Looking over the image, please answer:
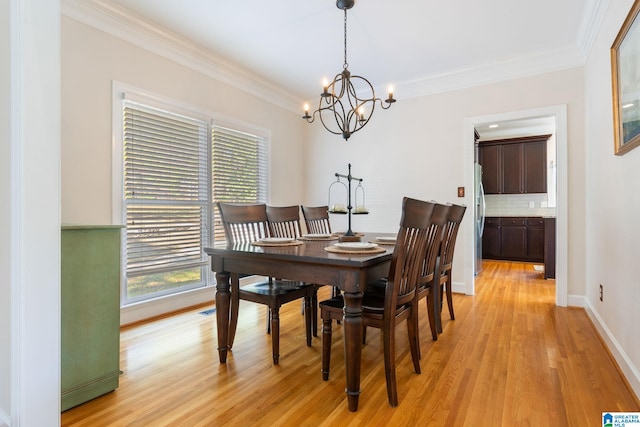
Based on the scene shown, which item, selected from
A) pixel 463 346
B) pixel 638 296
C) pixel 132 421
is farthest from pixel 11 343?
pixel 638 296

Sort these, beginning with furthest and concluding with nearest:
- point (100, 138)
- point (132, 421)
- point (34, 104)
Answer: point (100, 138), point (132, 421), point (34, 104)

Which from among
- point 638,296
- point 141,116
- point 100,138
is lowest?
point 638,296

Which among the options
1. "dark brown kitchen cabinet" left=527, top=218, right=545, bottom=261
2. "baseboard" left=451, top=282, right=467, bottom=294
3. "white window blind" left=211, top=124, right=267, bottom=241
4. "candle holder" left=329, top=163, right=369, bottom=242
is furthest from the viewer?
"dark brown kitchen cabinet" left=527, top=218, right=545, bottom=261

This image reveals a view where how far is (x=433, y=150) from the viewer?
4.19m

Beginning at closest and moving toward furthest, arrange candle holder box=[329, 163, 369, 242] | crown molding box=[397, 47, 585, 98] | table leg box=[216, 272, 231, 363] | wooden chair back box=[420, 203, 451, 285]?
wooden chair back box=[420, 203, 451, 285], table leg box=[216, 272, 231, 363], candle holder box=[329, 163, 369, 242], crown molding box=[397, 47, 585, 98]

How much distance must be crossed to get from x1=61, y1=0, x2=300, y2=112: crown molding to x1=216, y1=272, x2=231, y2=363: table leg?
A: 2.26 metres

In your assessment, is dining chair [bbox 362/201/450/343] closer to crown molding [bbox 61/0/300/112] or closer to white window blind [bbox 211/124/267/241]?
white window blind [bbox 211/124/267/241]

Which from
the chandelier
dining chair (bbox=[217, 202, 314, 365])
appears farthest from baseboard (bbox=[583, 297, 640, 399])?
the chandelier

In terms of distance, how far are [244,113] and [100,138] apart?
175 cm

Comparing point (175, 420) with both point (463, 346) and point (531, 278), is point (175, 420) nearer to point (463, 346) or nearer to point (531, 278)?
point (463, 346)

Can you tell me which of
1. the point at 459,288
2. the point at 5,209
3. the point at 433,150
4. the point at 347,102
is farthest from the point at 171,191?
the point at 459,288

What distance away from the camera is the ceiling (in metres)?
2.75

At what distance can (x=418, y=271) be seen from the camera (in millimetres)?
1992

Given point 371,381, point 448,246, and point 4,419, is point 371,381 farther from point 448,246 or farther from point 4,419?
→ point 4,419
